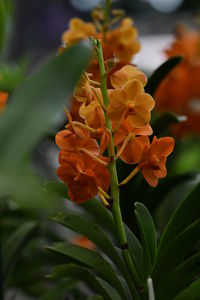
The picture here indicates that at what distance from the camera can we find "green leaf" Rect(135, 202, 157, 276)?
0.53 meters

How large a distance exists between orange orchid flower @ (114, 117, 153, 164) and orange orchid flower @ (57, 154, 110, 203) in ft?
0.08

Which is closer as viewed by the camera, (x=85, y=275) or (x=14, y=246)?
(x=85, y=275)

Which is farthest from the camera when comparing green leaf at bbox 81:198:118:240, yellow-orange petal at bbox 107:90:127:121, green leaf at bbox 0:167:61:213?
green leaf at bbox 81:198:118:240

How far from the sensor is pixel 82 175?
1.63ft

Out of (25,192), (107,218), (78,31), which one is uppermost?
(25,192)

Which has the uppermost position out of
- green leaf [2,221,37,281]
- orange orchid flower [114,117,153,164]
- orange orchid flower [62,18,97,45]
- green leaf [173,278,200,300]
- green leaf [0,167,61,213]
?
green leaf [0,167,61,213]

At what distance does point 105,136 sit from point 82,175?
0.13 feet

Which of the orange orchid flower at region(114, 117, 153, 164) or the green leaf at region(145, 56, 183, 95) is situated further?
the green leaf at region(145, 56, 183, 95)


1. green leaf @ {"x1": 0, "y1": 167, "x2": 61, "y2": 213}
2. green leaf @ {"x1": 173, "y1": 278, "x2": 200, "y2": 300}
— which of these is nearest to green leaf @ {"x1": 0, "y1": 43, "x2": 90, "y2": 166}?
green leaf @ {"x1": 0, "y1": 167, "x2": 61, "y2": 213}

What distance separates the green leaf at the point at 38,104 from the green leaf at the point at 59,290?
49cm

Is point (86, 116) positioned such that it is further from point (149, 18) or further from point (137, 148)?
point (149, 18)

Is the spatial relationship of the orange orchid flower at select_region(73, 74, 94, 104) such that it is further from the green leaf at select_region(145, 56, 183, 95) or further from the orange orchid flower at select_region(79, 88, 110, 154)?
the green leaf at select_region(145, 56, 183, 95)

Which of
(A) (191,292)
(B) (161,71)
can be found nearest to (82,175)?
(A) (191,292)

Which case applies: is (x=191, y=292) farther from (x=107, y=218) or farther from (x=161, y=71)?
(x=161, y=71)
